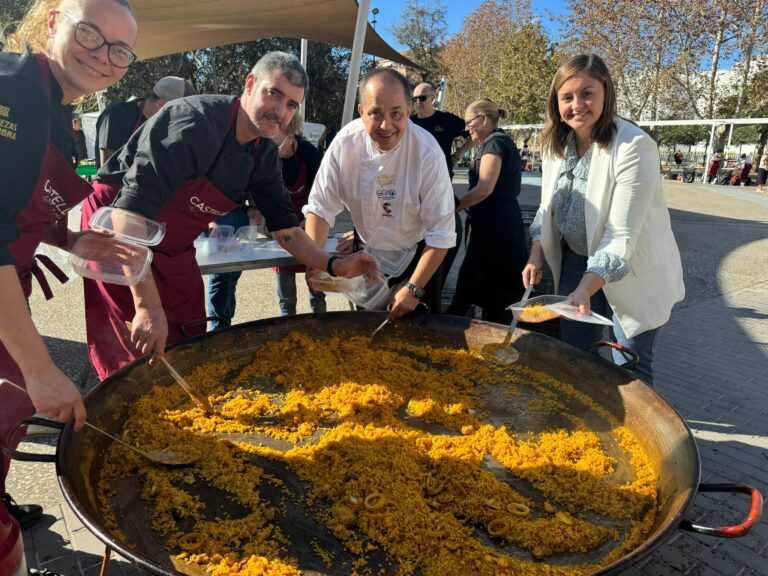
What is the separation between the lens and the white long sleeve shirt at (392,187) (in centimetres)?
226

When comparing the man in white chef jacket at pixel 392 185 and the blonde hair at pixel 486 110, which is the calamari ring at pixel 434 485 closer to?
the man in white chef jacket at pixel 392 185

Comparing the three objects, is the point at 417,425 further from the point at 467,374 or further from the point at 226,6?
the point at 226,6

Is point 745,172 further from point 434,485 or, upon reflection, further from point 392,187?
point 434,485

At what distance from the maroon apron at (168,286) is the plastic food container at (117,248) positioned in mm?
280

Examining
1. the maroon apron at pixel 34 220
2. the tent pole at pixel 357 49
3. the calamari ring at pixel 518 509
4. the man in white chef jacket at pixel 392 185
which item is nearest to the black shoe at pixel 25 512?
the maroon apron at pixel 34 220

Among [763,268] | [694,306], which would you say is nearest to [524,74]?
[763,268]

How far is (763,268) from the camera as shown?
6.39 meters

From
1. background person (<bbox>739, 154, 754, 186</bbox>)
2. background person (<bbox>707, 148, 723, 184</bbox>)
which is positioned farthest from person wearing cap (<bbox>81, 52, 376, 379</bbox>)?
background person (<bbox>707, 148, 723, 184</bbox>)

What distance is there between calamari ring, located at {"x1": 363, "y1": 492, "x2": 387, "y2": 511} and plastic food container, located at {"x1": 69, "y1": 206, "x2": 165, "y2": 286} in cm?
90

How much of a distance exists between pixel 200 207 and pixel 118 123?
6.22 feet

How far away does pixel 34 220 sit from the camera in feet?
4.89

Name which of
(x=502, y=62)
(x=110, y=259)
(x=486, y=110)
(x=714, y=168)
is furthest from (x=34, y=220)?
(x=502, y=62)

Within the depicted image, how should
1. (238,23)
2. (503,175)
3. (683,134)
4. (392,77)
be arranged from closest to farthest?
(392,77) → (503,175) → (238,23) → (683,134)

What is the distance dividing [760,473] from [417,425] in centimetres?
181
